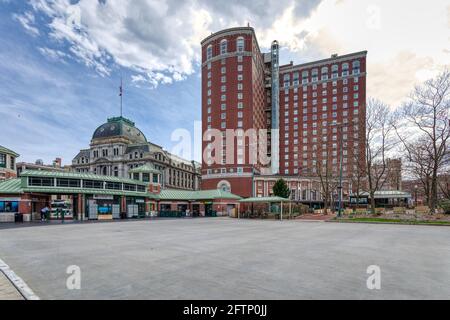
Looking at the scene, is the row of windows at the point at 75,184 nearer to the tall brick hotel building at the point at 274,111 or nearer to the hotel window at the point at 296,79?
the tall brick hotel building at the point at 274,111

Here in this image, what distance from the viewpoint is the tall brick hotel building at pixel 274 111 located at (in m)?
69.9

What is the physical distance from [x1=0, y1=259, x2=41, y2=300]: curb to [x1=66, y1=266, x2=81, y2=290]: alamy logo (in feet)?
2.38

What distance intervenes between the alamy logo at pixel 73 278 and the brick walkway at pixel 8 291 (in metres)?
0.94

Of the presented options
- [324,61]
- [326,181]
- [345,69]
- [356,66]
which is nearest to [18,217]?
[326,181]

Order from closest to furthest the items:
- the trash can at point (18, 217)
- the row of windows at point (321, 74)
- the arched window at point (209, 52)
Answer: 1. the trash can at point (18, 217)
2. the arched window at point (209, 52)
3. the row of windows at point (321, 74)

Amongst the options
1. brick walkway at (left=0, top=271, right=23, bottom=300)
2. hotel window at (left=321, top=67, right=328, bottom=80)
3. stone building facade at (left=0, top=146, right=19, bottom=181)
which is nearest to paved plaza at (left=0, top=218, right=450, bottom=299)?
brick walkway at (left=0, top=271, right=23, bottom=300)

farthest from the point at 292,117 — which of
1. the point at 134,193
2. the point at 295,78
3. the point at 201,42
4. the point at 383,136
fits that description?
the point at 134,193

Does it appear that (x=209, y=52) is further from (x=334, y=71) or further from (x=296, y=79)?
(x=334, y=71)

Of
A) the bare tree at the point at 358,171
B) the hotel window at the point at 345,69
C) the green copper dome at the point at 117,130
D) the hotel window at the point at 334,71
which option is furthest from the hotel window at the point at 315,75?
the green copper dome at the point at 117,130

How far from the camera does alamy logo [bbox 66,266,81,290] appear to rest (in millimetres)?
6164

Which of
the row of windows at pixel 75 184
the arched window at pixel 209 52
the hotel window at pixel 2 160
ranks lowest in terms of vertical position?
the row of windows at pixel 75 184

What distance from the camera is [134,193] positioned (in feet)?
147

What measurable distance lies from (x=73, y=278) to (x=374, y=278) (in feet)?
25.0

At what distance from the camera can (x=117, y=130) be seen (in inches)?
3447
